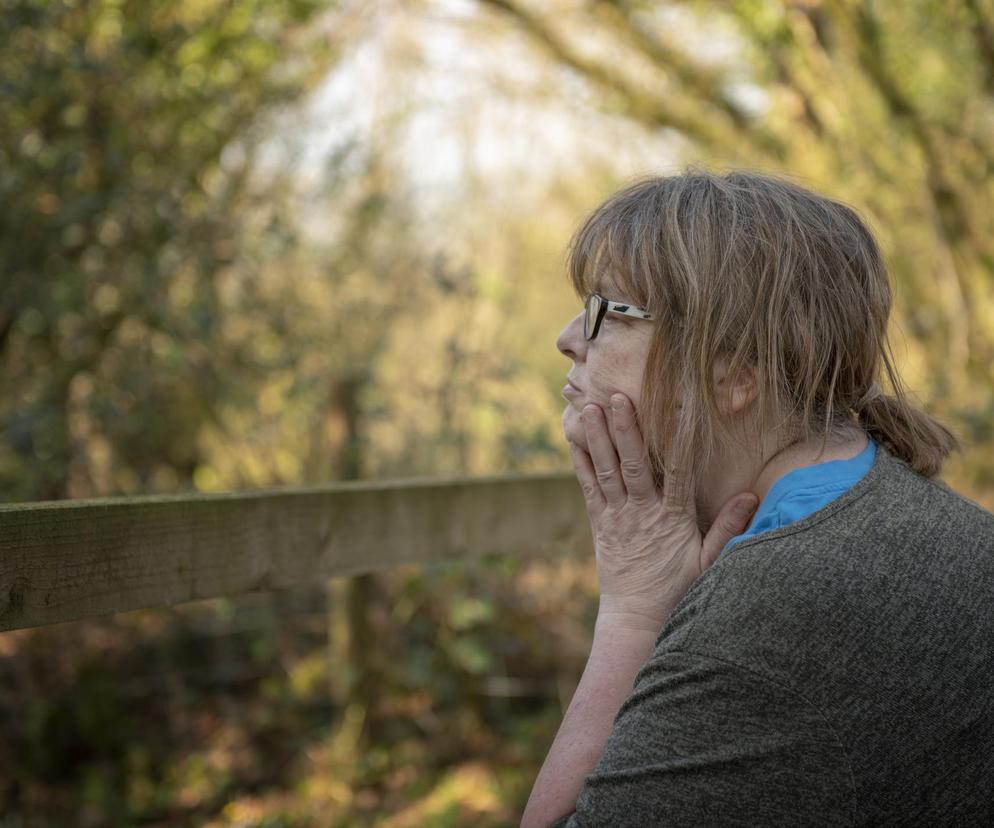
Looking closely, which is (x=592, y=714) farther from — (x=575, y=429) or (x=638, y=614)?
(x=575, y=429)

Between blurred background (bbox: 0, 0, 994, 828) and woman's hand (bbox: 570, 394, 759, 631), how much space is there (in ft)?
7.72

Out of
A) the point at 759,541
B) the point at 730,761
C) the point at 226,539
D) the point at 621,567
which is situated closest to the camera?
the point at 730,761

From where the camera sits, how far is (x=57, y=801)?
4227 millimetres

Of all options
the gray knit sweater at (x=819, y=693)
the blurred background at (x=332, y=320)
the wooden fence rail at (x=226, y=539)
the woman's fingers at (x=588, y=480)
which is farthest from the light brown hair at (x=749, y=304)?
the blurred background at (x=332, y=320)

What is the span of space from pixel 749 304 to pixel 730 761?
2.25ft

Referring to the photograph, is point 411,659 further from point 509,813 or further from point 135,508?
point 135,508

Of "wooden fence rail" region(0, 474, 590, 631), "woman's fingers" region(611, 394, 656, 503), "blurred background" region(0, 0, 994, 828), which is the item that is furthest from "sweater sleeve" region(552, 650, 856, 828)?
"blurred background" region(0, 0, 994, 828)

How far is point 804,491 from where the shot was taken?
1.50 metres

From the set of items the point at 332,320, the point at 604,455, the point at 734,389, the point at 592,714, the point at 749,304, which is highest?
the point at 749,304

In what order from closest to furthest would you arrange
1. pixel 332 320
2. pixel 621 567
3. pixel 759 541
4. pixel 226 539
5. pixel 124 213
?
pixel 759 541, pixel 621 567, pixel 226 539, pixel 124 213, pixel 332 320

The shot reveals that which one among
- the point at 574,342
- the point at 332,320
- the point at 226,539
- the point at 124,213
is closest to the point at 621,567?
the point at 574,342

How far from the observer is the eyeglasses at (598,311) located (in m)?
1.62

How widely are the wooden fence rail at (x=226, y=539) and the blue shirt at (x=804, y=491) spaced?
0.87m

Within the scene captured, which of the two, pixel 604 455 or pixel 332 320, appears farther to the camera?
pixel 332 320
